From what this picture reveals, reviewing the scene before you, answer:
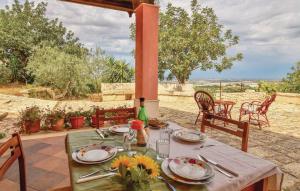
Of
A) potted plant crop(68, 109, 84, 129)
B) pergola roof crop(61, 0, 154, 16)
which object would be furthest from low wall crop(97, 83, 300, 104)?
pergola roof crop(61, 0, 154, 16)

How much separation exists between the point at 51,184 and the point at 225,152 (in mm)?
1768

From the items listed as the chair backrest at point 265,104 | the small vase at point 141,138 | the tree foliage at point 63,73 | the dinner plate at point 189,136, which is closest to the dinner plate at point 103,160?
the small vase at point 141,138

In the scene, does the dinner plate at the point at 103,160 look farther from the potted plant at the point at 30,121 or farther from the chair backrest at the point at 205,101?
the chair backrest at the point at 205,101

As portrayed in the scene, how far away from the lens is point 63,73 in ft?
25.3

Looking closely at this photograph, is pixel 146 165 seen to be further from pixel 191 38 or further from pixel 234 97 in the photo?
pixel 191 38

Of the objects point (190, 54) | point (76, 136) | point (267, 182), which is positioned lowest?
point (267, 182)

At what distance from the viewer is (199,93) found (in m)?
4.39

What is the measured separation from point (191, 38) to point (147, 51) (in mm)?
5482

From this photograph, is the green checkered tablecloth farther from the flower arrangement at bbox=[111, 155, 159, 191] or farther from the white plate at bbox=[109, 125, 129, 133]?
the white plate at bbox=[109, 125, 129, 133]

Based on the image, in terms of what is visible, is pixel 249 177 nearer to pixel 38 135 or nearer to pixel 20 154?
pixel 20 154

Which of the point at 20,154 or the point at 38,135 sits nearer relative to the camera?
the point at 20,154

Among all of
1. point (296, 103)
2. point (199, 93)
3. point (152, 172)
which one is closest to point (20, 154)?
point (152, 172)

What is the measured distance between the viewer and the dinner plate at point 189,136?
4.52ft

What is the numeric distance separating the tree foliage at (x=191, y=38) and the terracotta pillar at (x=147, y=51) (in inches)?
188
